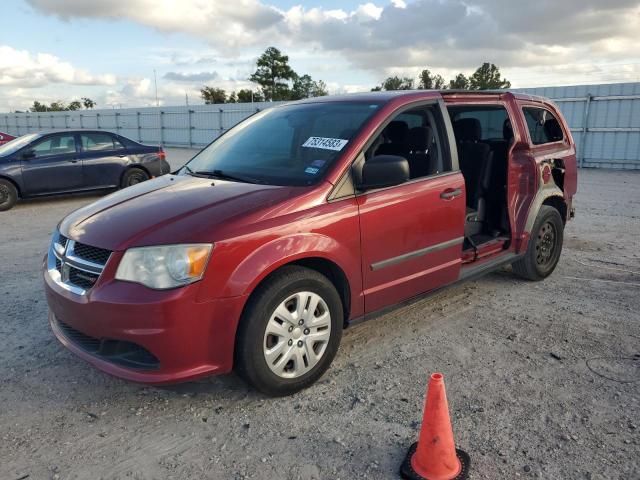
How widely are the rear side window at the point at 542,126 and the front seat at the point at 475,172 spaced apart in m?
0.49

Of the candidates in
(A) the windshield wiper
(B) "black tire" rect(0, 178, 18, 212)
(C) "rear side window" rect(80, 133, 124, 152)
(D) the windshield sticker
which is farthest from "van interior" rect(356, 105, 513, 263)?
(B) "black tire" rect(0, 178, 18, 212)

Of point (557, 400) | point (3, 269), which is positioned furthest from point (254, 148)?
point (3, 269)

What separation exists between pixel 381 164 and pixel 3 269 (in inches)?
182

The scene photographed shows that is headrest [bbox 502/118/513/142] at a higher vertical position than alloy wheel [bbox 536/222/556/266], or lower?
higher

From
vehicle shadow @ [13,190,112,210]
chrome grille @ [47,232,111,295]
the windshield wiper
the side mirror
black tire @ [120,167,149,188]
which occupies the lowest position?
vehicle shadow @ [13,190,112,210]

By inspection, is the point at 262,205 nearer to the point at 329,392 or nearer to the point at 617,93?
the point at 329,392

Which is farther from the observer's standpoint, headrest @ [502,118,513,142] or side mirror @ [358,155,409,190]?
headrest @ [502,118,513,142]

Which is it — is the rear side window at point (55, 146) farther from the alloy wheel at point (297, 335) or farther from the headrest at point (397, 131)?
the alloy wheel at point (297, 335)

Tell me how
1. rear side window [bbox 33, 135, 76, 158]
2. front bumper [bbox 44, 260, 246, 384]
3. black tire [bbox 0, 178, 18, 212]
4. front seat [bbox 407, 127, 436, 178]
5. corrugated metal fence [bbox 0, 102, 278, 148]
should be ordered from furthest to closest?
corrugated metal fence [bbox 0, 102, 278, 148], rear side window [bbox 33, 135, 76, 158], black tire [bbox 0, 178, 18, 212], front seat [bbox 407, 127, 436, 178], front bumper [bbox 44, 260, 246, 384]

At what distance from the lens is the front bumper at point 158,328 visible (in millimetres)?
2635

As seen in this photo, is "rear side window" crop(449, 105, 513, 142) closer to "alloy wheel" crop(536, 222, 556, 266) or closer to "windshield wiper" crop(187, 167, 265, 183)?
"alloy wheel" crop(536, 222, 556, 266)

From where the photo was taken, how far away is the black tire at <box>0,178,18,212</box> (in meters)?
9.38

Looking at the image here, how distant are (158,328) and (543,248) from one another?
3979 millimetres

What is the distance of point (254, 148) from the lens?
155 inches
